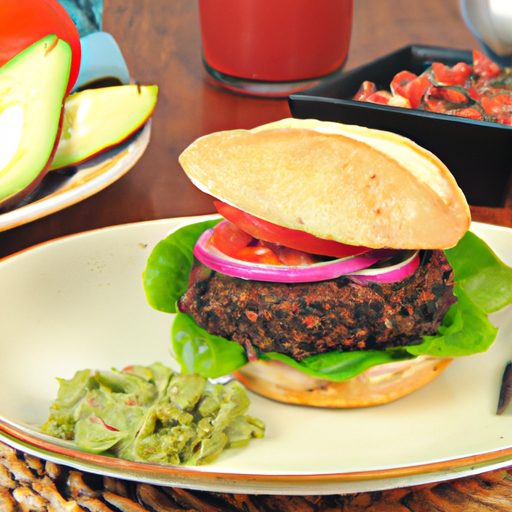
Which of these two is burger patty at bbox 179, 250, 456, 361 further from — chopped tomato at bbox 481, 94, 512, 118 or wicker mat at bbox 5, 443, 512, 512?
chopped tomato at bbox 481, 94, 512, 118

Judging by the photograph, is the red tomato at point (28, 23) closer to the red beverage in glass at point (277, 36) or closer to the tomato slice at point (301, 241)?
the red beverage in glass at point (277, 36)

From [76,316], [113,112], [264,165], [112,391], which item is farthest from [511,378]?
[113,112]

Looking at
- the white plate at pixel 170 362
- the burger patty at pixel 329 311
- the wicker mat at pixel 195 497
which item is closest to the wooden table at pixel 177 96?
the wicker mat at pixel 195 497

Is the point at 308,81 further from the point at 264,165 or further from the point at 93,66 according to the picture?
the point at 264,165

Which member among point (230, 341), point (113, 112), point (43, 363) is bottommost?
point (43, 363)

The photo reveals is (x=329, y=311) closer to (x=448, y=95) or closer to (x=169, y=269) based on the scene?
(x=169, y=269)

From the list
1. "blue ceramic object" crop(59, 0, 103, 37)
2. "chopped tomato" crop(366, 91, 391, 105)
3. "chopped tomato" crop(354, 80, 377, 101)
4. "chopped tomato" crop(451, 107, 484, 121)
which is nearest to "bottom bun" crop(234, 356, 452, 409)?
"chopped tomato" crop(451, 107, 484, 121)

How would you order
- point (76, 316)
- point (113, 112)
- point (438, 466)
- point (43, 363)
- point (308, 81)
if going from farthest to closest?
point (308, 81) → point (113, 112) → point (76, 316) → point (43, 363) → point (438, 466)
